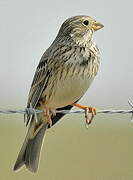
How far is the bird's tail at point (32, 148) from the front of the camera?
32.9 ft

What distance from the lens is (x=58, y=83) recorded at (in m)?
9.99

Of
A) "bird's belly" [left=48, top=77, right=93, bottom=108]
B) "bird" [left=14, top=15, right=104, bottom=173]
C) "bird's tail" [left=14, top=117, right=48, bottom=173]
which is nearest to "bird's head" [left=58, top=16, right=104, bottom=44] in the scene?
"bird" [left=14, top=15, right=104, bottom=173]

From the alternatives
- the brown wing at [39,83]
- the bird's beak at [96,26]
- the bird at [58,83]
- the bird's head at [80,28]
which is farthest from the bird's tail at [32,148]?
the bird's beak at [96,26]

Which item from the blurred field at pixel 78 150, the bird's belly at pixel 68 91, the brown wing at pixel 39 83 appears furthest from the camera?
the blurred field at pixel 78 150

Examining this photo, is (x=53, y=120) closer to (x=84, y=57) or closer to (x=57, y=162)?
(x=84, y=57)

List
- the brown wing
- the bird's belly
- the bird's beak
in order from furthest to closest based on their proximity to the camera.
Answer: the bird's beak < the brown wing < the bird's belly

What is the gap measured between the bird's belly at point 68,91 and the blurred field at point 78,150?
1.71 metres

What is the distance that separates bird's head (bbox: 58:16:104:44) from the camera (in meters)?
10.4

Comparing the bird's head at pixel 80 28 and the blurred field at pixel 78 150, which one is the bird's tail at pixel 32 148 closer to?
the bird's head at pixel 80 28

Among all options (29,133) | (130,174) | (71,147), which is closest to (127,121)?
(71,147)

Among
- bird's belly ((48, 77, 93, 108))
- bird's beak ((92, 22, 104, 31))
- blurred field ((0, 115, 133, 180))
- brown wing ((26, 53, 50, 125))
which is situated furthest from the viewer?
blurred field ((0, 115, 133, 180))

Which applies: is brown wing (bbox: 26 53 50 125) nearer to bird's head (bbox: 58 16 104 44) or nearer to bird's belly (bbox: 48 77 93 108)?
bird's belly (bbox: 48 77 93 108)

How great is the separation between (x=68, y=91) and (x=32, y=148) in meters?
0.62

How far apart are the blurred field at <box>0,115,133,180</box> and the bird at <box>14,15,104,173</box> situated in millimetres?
1610
